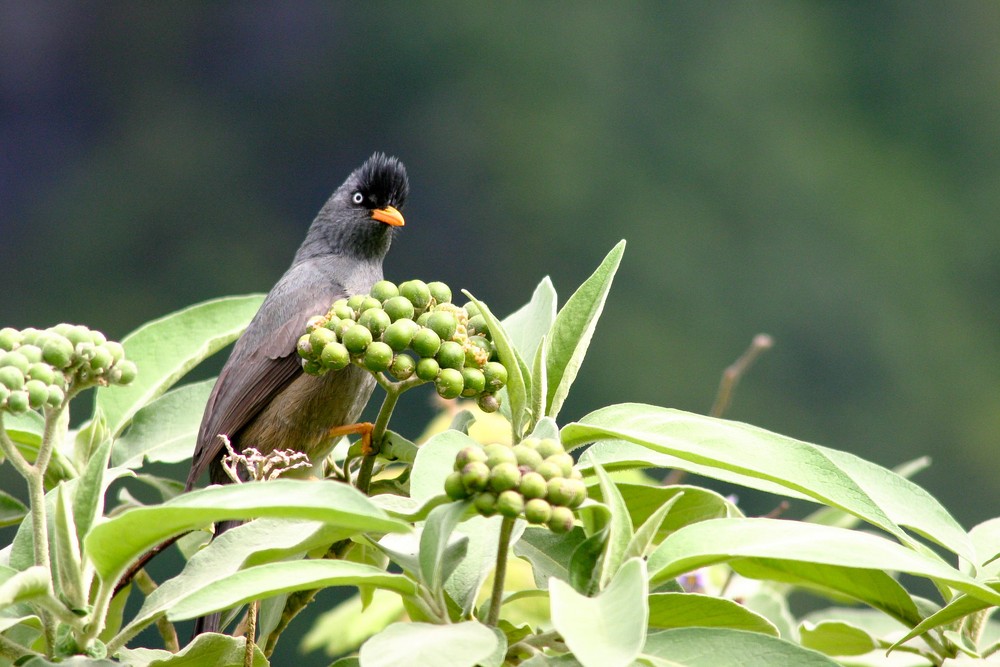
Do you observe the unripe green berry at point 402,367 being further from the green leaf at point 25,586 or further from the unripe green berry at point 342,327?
the green leaf at point 25,586

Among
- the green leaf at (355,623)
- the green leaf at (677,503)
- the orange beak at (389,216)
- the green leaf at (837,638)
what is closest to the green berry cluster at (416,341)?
the green leaf at (677,503)

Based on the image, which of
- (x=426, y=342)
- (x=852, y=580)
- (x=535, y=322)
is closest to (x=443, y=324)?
(x=426, y=342)

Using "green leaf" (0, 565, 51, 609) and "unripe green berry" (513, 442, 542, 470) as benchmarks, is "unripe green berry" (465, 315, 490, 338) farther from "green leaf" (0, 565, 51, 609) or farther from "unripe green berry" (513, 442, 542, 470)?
"green leaf" (0, 565, 51, 609)

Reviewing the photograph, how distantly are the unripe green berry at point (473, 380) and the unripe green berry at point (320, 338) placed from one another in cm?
18

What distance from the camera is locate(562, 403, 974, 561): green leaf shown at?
1211mm

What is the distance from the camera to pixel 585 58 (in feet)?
52.6

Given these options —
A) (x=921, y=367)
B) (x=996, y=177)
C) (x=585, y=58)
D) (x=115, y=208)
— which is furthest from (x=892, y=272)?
(x=115, y=208)

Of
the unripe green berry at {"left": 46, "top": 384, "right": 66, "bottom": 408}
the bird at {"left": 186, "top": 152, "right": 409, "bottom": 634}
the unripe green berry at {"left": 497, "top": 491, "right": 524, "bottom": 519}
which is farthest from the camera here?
the bird at {"left": 186, "top": 152, "right": 409, "bottom": 634}

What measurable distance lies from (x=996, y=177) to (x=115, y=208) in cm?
1110

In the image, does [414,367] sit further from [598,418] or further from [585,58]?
[585,58]

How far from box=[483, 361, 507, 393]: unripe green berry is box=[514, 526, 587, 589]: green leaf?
Result: 180 millimetres

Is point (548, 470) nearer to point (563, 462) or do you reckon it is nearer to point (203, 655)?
point (563, 462)

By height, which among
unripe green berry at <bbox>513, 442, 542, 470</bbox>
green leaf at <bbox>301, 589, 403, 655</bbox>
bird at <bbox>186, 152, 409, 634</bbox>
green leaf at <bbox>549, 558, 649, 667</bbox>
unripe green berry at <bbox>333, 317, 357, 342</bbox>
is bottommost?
green leaf at <bbox>301, 589, 403, 655</bbox>

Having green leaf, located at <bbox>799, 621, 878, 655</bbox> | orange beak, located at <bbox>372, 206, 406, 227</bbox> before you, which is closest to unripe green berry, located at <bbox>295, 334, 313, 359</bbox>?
green leaf, located at <bbox>799, 621, 878, 655</bbox>
